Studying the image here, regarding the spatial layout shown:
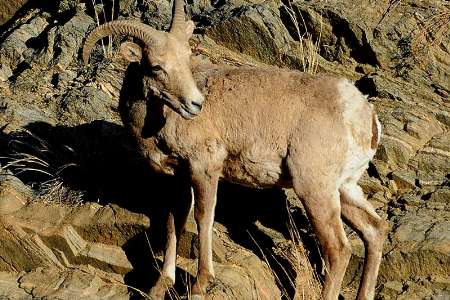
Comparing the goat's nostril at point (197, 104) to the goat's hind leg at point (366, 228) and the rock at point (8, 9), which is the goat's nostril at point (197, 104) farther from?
the rock at point (8, 9)

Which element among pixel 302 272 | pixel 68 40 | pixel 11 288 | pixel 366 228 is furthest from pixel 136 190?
pixel 68 40

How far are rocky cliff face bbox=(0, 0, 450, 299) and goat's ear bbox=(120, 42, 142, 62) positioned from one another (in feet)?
5.55

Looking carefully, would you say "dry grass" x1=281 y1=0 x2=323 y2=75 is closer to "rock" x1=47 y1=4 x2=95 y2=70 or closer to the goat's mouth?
"rock" x1=47 y1=4 x2=95 y2=70

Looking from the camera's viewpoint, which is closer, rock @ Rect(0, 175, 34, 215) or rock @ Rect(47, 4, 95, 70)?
rock @ Rect(0, 175, 34, 215)

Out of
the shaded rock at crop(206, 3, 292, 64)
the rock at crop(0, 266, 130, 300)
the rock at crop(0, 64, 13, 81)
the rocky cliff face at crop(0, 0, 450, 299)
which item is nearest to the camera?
the rock at crop(0, 266, 130, 300)

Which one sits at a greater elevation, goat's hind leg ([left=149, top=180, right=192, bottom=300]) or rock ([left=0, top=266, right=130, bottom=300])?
goat's hind leg ([left=149, top=180, right=192, bottom=300])

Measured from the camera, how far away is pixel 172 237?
770 centimetres

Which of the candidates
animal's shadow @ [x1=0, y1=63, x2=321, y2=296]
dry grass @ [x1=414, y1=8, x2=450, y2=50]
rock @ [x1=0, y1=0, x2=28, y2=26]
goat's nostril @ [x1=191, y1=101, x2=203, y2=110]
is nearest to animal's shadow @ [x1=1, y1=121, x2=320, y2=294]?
animal's shadow @ [x1=0, y1=63, x2=321, y2=296]

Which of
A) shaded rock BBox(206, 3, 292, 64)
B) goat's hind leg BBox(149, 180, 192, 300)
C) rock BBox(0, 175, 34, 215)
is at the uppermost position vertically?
shaded rock BBox(206, 3, 292, 64)

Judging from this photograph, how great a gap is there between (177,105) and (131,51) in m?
0.76

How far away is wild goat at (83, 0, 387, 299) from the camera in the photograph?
705 centimetres

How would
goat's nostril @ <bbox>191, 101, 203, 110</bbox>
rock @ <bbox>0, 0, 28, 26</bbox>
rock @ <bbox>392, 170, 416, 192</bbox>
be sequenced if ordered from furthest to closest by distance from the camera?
rock @ <bbox>0, 0, 28, 26</bbox>, rock @ <bbox>392, 170, 416, 192</bbox>, goat's nostril @ <bbox>191, 101, 203, 110</bbox>

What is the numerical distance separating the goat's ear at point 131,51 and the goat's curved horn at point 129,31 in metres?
0.10

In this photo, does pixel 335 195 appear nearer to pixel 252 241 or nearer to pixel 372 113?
pixel 372 113
